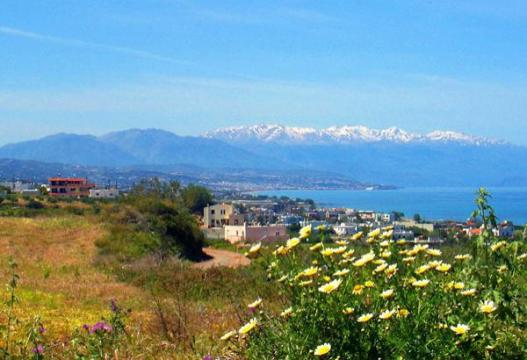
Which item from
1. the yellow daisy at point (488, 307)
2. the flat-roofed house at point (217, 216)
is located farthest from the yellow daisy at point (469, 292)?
the flat-roofed house at point (217, 216)

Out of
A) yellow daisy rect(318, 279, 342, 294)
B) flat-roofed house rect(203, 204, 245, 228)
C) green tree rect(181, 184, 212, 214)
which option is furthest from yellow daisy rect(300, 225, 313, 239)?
green tree rect(181, 184, 212, 214)

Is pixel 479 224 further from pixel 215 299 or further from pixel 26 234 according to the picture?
pixel 26 234

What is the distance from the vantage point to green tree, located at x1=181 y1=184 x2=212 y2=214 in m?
50.0

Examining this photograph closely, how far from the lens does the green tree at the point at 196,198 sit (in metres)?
50.0

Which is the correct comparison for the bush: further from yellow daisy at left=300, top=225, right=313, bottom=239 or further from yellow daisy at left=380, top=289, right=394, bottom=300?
yellow daisy at left=380, top=289, right=394, bottom=300

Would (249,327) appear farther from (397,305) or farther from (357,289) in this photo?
(397,305)

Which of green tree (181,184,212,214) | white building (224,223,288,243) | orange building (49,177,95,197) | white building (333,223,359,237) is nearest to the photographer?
white building (333,223,359,237)

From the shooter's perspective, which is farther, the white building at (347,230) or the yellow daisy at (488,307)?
the white building at (347,230)

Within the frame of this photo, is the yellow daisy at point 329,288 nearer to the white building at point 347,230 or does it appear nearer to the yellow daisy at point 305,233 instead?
the yellow daisy at point 305,233

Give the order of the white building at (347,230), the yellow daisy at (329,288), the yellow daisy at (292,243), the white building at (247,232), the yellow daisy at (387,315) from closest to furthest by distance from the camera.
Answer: the yellow daisy at (387,315)
the yellow daisy at (329,288)
the yellow daisy at (292,243)
the white building at (347,230)
the white building at (247,232)

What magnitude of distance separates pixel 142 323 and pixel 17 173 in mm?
197824

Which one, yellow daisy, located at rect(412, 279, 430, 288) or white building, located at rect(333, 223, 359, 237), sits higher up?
yellow daisy, located at rect(412, 279, 430, 288)

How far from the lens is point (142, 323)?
7.49m

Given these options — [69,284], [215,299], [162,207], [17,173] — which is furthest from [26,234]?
[17,173]
